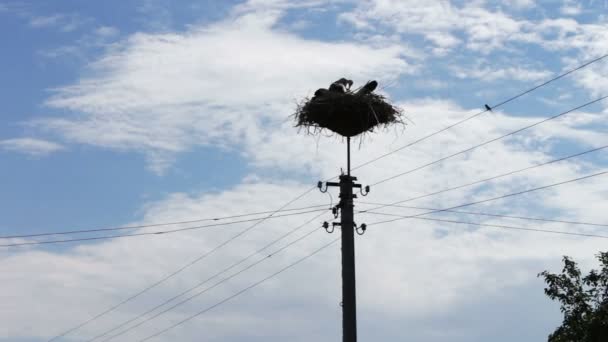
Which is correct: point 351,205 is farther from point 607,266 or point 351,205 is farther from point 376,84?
point 607,266

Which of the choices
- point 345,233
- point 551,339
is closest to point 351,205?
point 345,233

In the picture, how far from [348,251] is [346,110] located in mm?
3370

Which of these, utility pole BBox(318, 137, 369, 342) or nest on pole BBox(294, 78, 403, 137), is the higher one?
nest on pole BBox(294, 78, 403, 137)

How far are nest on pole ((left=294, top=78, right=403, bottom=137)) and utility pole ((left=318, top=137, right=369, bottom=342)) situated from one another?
1.72 meters

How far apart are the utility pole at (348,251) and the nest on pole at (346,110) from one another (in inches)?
67.6

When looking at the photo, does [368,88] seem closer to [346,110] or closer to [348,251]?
[346,110]

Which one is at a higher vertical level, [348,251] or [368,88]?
[368,88]

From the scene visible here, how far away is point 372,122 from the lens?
56.7 ft

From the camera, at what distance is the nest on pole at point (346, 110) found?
16.9 metres

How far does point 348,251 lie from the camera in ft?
47.8

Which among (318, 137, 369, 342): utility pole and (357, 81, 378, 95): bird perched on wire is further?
(357, 81, 378, 95): bird perched on wire

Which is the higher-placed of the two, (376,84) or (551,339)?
(376,84)

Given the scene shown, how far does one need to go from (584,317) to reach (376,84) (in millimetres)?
6436

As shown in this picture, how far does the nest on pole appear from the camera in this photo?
55.5ft
